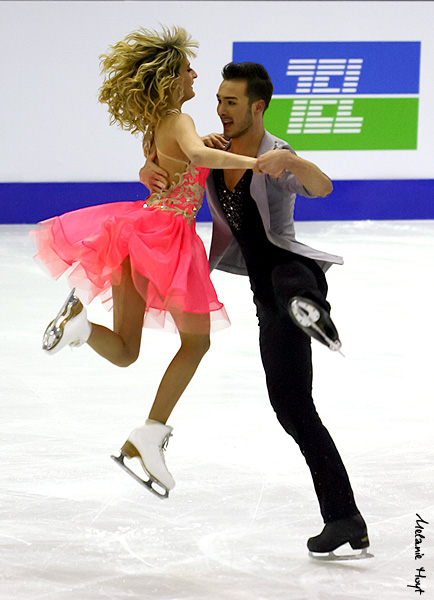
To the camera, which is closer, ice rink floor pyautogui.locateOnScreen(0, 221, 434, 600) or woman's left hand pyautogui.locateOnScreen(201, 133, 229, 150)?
ice rink floor pyautogui.locateOnScreen(0, 221, 434, 600)

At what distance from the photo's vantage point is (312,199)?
8734 mm

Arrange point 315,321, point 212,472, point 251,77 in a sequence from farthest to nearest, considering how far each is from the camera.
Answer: point 212,472 < point 251,77 < point 315,321

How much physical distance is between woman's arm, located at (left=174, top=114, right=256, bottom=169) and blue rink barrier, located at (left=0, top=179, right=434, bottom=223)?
20.3 ft

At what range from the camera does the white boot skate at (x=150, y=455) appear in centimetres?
238

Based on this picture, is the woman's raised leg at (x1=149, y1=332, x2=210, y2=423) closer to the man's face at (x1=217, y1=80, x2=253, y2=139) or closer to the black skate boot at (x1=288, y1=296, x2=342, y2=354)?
the black skate boot at (x1=288, y1=296, x2=342, y2=354)

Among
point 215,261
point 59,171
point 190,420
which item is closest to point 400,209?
point 59,171

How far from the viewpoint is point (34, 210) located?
334 inches

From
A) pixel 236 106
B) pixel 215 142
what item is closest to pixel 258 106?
pixel 236 106

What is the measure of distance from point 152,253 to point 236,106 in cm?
43

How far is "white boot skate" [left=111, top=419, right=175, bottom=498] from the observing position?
238 centimetres

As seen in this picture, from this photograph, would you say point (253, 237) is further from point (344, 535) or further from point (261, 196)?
point (344, 535)

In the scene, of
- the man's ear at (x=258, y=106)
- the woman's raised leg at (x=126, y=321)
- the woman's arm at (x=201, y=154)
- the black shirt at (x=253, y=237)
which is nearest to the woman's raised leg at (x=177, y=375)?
the woman's raised leg at (x=126, y=321)

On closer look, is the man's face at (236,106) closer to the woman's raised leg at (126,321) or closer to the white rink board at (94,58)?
the woman's raised leg at (126,321)

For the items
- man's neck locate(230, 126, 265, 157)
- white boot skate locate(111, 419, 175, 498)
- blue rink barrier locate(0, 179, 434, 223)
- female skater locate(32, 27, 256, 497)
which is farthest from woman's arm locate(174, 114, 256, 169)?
blue rink barrier locate(0, 179, 434, 223)
